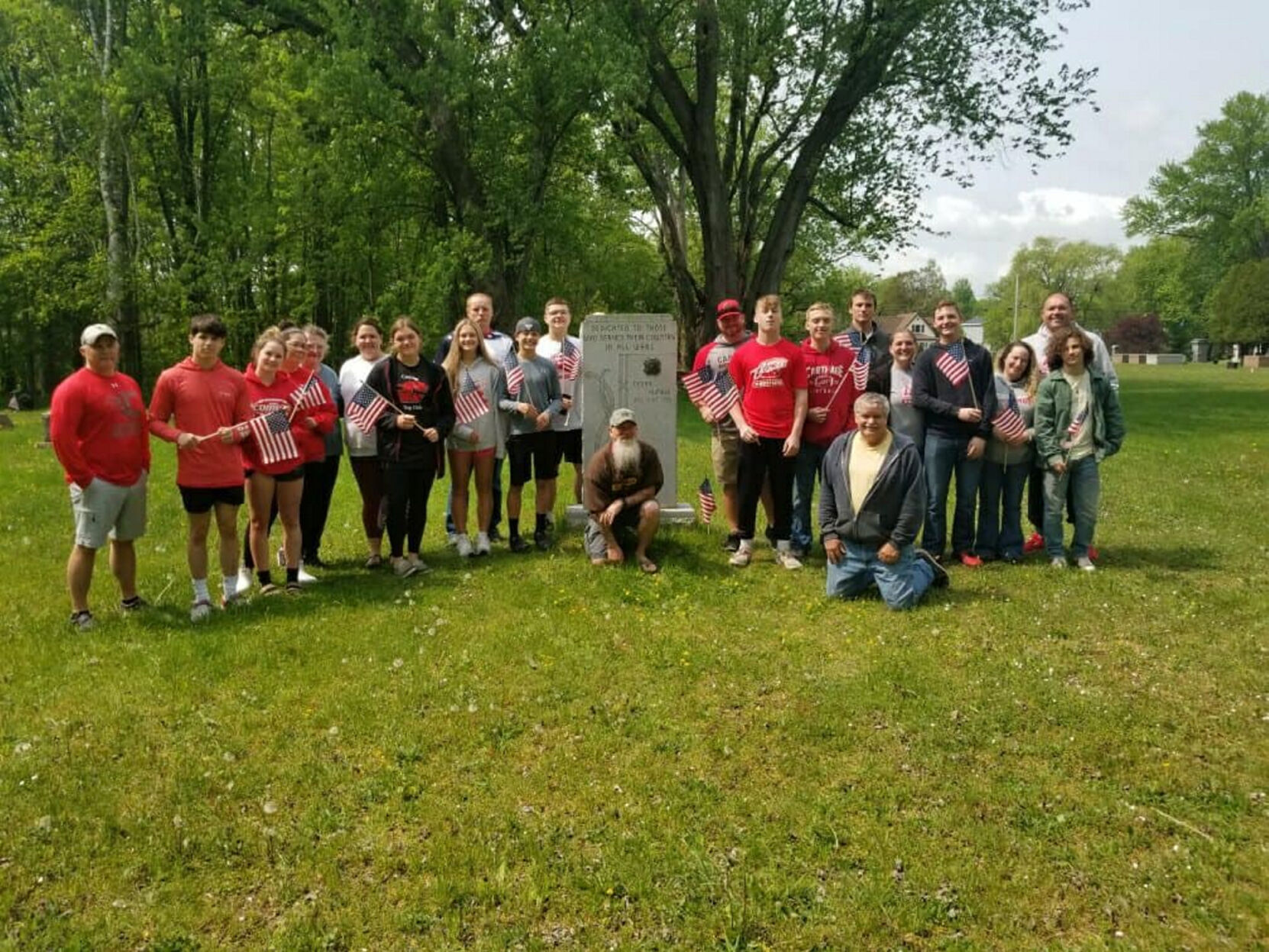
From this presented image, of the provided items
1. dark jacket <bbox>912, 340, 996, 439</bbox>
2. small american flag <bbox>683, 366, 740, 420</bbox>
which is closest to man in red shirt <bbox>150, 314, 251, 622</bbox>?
small american flag <bbox>683, 366, 740, 420</bbox>

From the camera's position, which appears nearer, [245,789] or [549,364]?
[245,789]

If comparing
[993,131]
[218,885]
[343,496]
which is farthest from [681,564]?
[993,131]

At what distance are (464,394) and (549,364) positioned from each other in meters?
0.93

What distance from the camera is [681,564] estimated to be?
23.8ft

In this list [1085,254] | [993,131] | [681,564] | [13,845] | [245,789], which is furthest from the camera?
[1085,254]

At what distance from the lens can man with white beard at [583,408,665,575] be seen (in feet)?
23.4

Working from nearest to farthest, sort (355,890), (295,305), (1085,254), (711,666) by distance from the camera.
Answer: (355,890)
(711,666)
(295,305)
(1085,254)

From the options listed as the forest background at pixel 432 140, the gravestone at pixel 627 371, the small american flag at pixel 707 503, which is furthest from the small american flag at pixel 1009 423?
the forest background at pixel 432 140

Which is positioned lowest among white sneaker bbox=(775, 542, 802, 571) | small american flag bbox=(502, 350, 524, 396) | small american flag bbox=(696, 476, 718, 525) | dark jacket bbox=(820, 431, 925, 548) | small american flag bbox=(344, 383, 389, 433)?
white sneaker bbox=(775, 542, 802, 571)

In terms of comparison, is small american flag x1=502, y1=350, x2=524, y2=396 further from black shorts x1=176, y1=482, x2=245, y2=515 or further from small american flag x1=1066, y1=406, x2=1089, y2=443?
small american flag x1=1066, y1=406, x2=1089, y2=443

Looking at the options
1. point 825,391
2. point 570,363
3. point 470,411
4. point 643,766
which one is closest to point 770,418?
point 825,391

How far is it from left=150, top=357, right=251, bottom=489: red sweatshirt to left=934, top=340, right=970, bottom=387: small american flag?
5.52 metres

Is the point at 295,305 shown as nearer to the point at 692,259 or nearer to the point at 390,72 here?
the point at 390,72

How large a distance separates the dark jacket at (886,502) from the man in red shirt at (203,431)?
441 cm
